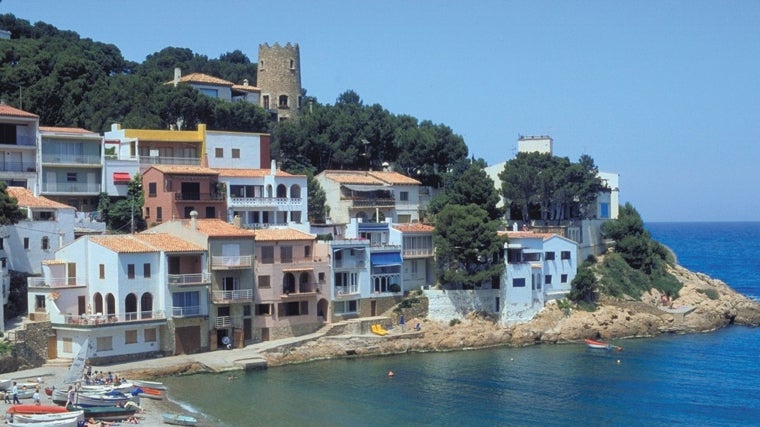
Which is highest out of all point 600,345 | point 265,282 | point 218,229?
point 218,229

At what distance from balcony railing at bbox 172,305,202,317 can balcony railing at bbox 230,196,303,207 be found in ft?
42.8

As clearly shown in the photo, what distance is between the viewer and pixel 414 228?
72312mm

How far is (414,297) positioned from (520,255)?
26.4 feet

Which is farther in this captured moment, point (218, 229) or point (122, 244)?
point (218, 229)

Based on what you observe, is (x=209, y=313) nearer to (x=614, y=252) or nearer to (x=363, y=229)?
(x=363, y=229)

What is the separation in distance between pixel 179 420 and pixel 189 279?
1427cm

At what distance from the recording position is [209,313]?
59.0 metres

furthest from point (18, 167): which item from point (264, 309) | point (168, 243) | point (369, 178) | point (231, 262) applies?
point (369, 178)

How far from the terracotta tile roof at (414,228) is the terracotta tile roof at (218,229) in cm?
1278

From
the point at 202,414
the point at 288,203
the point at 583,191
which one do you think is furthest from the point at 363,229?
the point at 202,414

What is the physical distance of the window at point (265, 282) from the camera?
62.1 metres

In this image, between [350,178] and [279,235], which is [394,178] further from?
[279,235]

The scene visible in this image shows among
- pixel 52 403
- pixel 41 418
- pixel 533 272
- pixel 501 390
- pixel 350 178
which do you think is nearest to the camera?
pixel 41 418

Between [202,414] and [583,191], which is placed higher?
[583,191]
